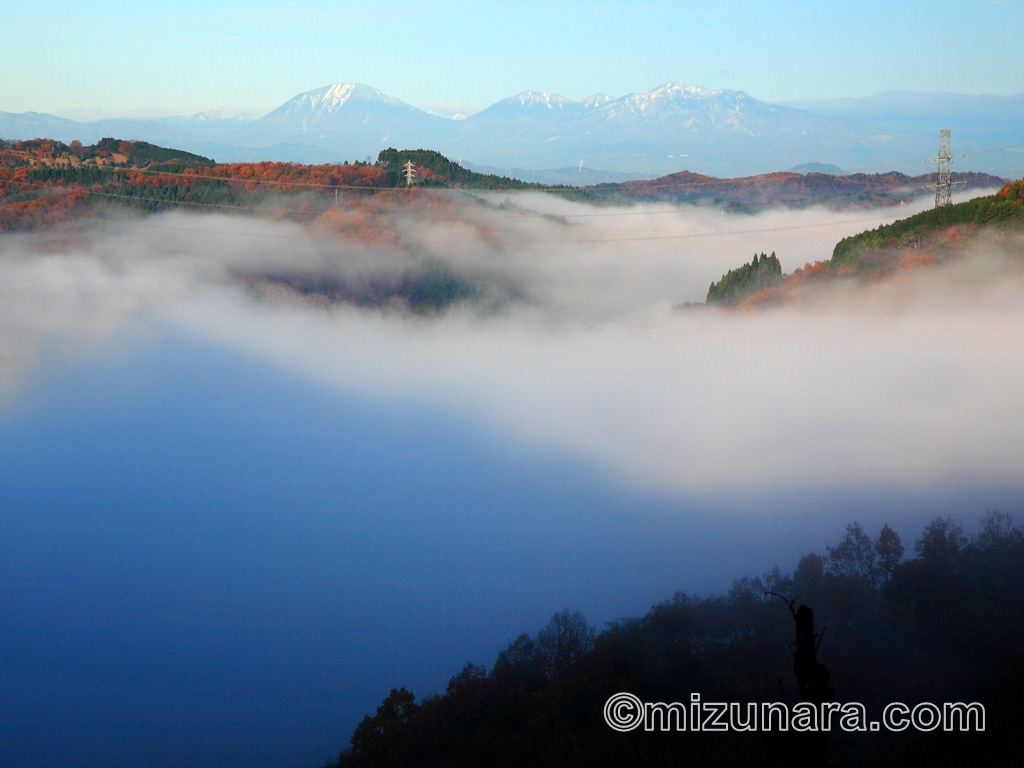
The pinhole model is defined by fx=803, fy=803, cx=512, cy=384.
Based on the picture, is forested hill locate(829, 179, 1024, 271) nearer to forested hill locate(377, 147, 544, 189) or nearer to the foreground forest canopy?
the foreground forest canopy

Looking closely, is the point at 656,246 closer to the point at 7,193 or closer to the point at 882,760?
the point at 7,193

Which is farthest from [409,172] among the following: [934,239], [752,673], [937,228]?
[752,673]

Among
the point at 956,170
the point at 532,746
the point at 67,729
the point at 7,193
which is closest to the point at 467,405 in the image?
the point at 7,193

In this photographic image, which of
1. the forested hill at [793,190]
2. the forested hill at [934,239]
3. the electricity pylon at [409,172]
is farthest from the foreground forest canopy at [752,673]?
the forested hill at [793,190]

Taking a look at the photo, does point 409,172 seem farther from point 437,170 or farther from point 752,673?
point 752,673

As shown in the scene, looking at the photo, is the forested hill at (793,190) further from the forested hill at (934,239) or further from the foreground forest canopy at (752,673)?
the foreground forest canopy at (752,673)

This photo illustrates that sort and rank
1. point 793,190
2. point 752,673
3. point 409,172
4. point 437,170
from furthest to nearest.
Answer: point 793,190, point 437,170, point 409,172, point 752,673
